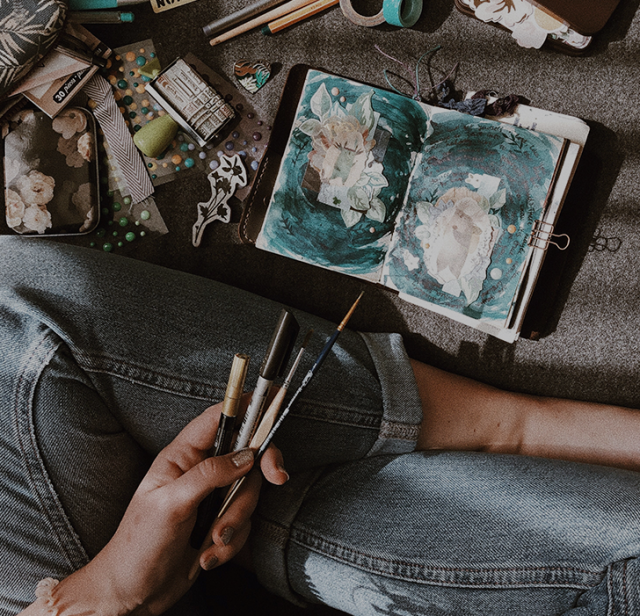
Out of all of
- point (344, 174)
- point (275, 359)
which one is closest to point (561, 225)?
point (344, 174)

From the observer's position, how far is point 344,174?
668 millimetres

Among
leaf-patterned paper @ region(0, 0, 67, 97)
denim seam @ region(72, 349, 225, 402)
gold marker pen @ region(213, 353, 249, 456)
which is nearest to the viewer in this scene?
gold marker pen @ region(213, 353, 249, 456)

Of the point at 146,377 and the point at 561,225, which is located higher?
the point at 561,225

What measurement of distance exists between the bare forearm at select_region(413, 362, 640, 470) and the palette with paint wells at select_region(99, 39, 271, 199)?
0.40 meters

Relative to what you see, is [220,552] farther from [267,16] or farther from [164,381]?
[267,16]

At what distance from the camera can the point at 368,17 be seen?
0.70 meters

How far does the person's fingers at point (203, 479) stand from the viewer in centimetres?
43

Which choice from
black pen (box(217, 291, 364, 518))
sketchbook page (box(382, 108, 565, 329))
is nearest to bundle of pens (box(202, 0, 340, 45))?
sketchbook page (box(382, 108, 565, 329))

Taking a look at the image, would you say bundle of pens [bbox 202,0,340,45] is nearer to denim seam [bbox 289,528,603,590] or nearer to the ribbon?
the ribbon

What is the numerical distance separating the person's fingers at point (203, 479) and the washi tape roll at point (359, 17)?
23.3 inches

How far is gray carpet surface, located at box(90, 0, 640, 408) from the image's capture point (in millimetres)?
673

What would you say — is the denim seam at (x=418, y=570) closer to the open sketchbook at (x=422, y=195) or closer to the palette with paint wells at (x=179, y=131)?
the open sketchbook at (x=422, y=195)

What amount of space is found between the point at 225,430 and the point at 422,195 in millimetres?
393

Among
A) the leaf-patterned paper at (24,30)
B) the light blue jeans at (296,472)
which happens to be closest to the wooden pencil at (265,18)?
the leaf-patterned paper at (24,30)
